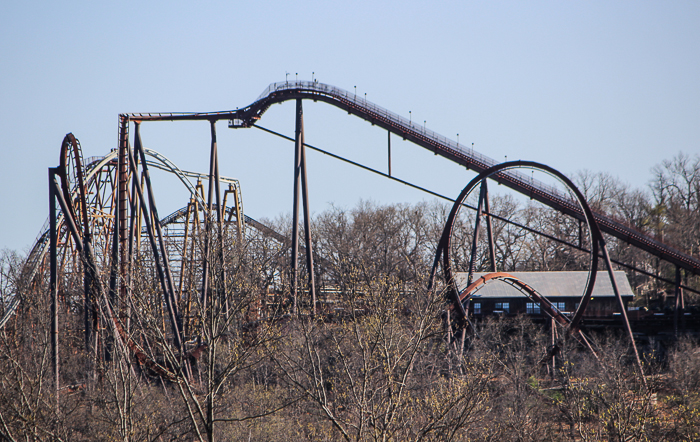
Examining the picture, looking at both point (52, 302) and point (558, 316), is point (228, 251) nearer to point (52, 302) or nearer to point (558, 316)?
point (52, 302)

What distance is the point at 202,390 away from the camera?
18.5 metres

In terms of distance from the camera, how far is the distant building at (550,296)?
106 feet

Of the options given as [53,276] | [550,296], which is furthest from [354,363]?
[550,296]

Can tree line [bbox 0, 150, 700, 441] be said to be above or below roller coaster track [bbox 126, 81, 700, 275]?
below

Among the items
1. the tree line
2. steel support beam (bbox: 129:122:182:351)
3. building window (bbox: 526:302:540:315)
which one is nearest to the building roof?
building window (bbox: 526:302:540:315)

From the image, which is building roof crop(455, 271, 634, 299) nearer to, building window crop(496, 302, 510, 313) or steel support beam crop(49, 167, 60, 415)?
building window crop(496, 302, 510, 313)

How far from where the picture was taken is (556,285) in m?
34.5

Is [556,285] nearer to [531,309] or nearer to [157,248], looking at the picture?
[531,309]

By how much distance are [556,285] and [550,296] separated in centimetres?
118

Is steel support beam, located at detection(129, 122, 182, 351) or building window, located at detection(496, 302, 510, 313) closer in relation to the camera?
steel support beam, located at detection(129, 122, 182, 351)

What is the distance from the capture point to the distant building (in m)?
32.3

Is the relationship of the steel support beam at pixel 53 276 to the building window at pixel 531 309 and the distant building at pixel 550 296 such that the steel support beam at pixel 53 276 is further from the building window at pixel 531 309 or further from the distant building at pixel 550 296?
the building window at pixel 531 309

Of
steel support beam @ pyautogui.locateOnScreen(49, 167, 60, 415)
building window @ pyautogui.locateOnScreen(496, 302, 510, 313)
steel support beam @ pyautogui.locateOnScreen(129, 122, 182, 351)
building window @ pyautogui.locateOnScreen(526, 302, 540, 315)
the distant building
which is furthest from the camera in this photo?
building window @ pyautogui.locateOnScreen(496, 302, 510, 313)

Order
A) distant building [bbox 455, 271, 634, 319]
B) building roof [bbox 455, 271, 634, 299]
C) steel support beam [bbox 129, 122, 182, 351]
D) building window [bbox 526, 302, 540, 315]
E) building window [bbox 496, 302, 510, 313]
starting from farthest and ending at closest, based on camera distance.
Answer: building window [bbox 496, 302, 510, 313]
building window [bbox 526, 302, 540, 315]
building roof [bbox 455, 271, 634, 299]
distant building [bbox 455, 271, 634, 319]
steel support beam [bbox 129, 122, 182, 351]
